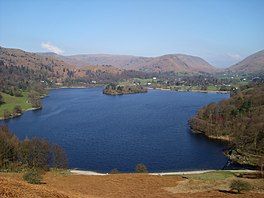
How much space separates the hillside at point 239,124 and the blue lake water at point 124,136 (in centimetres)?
376

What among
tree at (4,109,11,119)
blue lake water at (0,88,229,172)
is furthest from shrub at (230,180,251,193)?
tree at (4,109,11,119)

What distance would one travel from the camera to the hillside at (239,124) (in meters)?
78.7

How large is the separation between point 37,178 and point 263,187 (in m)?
18.4

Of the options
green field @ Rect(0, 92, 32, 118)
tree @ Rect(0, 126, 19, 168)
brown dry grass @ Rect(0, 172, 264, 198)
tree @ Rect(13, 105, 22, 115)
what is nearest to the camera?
brown dry grass @ Rect(0, 172, 264, 198)

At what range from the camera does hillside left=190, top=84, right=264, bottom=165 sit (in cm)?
7869

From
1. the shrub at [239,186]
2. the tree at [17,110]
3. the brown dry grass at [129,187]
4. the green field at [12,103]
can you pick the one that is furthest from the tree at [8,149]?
the tree at [17,110]

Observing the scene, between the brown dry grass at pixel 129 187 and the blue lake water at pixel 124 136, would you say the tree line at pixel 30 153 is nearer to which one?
the blue lake water at pixel 124 136

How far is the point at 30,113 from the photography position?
148750mm

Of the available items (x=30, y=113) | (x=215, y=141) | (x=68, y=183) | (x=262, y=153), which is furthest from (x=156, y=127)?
(x=68, y=183)

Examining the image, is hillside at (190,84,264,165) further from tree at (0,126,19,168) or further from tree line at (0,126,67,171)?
tree at (0,126,19,168)

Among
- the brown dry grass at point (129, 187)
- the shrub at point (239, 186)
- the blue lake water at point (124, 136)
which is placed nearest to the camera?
the brown dry grass at point (129, 187)

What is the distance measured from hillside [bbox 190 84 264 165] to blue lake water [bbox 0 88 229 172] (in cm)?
376

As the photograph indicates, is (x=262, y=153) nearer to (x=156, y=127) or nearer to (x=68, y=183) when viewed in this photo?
(x=156, y=127)

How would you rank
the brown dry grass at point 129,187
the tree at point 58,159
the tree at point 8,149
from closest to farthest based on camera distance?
the brown dry grass at point 129,187 < the tree at point 8,149 < the tree at point 58,159
